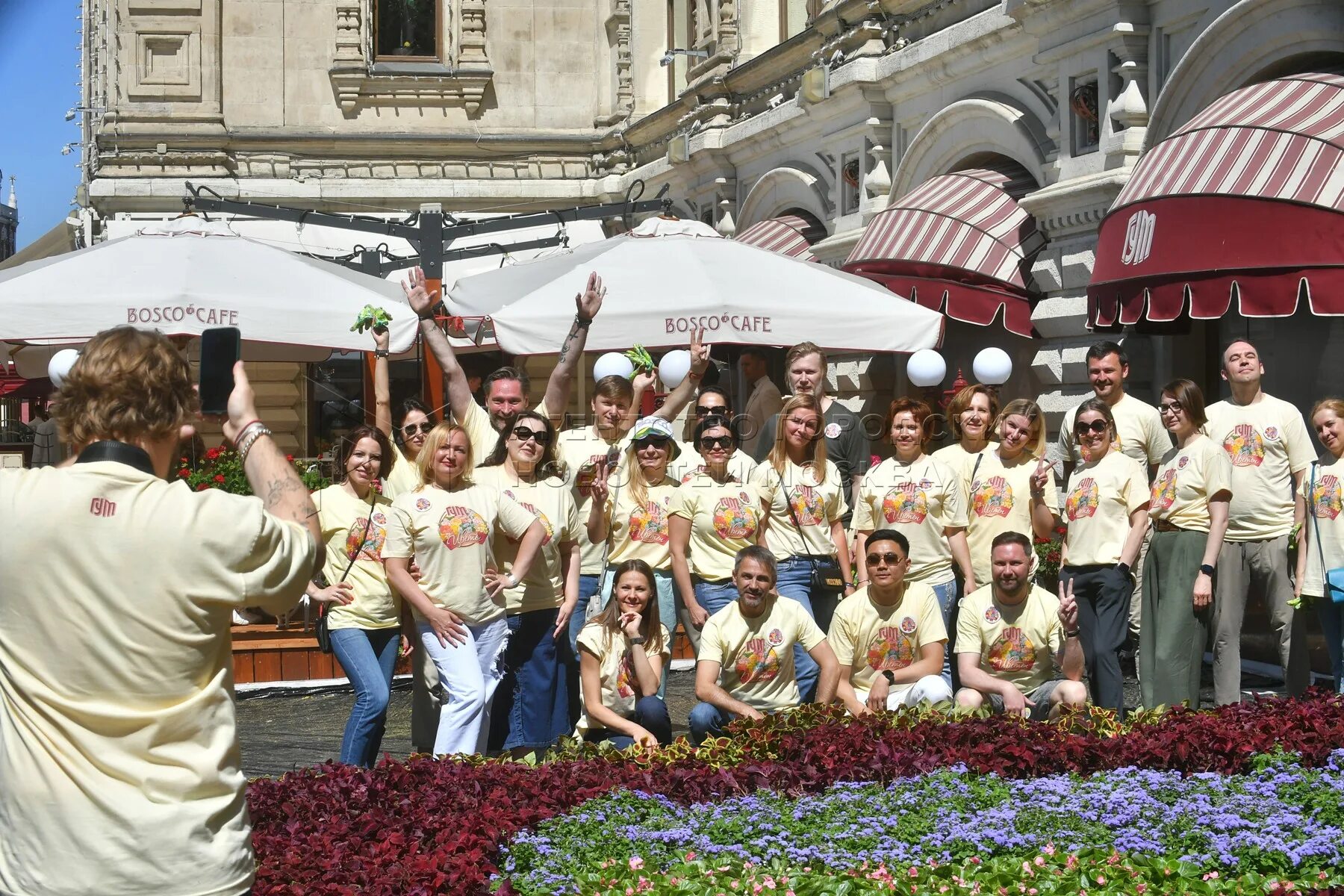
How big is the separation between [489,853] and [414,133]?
76.9 feet

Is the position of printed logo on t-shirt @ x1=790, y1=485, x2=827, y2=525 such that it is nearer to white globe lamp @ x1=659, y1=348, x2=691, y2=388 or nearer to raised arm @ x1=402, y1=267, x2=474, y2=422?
raised arm @ x1=402, y1=267, x2=474, y2=422

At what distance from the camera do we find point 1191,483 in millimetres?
8523

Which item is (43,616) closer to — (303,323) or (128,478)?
(128,478)

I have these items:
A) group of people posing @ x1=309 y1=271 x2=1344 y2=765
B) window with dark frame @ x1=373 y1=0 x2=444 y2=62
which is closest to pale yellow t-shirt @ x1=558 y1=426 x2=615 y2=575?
group of people posing @ x1=309 y1=271 x2=1344 y2=765

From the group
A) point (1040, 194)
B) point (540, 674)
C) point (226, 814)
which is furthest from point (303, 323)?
point (226, 814)

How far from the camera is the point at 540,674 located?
7914 mm

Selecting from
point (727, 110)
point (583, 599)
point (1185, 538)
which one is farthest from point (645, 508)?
point (727, 110)

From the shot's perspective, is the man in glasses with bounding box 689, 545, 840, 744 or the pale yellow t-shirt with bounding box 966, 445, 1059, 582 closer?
the man in glasses with bounding box 689, 545, 840, 744

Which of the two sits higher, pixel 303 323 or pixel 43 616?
pixel 303 323

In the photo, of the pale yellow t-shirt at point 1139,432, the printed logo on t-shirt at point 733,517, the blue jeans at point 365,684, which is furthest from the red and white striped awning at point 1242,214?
the blue jeans at point 365,684

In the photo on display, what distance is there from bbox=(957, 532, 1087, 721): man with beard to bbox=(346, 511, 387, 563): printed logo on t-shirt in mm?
2684

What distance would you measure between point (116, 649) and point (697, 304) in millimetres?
7788

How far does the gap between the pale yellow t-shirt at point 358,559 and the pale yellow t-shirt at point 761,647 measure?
1489 millimetres

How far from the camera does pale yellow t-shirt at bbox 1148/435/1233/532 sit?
332 inches
